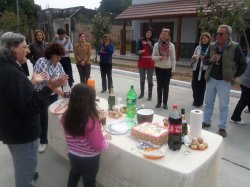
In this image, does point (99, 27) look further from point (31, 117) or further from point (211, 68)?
point (31, 117)

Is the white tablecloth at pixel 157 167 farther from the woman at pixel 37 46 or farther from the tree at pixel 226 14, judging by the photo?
the tree at pixel 226 14

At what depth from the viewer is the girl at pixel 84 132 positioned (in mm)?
2049

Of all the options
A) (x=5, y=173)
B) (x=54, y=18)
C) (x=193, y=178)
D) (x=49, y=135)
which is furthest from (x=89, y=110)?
(x=54, y=18)

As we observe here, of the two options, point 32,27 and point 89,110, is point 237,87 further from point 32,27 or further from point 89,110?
point 32,27

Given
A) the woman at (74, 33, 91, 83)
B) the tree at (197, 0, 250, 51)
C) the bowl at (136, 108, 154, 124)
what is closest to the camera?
the bowl at (136, 108, 154, 124)

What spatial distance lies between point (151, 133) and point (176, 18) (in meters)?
13.7

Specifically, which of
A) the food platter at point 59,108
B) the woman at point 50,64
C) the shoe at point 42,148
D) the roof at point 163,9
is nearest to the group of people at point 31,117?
the food platter at point 59,108

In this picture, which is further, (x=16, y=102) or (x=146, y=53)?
(x=146, y=53)

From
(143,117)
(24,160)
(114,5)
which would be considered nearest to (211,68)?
(143,117)

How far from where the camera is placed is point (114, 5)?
46969 millimetres

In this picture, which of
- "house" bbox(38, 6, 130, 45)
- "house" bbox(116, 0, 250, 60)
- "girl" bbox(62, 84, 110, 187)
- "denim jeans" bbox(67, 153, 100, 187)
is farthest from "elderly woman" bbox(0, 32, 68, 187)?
"house" bbox(38, 6, 130, 45)

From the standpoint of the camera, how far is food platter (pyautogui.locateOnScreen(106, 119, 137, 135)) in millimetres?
2528

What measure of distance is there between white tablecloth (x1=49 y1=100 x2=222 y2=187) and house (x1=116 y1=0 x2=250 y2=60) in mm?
11155

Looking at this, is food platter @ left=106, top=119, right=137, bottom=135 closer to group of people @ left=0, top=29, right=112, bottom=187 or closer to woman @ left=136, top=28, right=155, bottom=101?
group of people @ left=0, top=29, right=112, bottom=187
